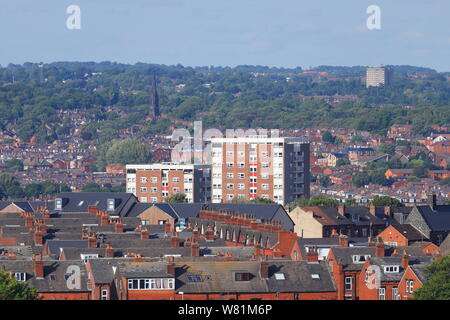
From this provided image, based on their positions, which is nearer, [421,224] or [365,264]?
[365,264]

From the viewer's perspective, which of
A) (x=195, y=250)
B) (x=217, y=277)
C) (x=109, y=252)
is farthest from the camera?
(x=195, y=250)

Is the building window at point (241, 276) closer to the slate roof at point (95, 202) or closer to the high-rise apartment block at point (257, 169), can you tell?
the slate roof at point (95, 202)

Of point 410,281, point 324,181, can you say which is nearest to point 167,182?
point 410,281

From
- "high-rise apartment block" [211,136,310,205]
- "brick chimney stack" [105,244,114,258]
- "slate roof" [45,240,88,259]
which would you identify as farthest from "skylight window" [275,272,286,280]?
"high-rise apartment block" [211,136,310,205]

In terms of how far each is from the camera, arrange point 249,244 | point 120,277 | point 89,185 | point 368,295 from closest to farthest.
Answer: point 120,277
point 368,295
point 249,244
point 89,185

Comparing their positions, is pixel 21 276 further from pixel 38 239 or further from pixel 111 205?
pixel 111 205
